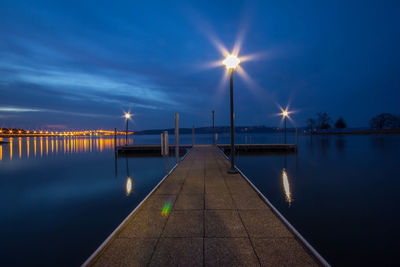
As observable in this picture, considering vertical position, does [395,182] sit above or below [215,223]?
below

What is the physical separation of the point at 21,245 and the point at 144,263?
5235 mm

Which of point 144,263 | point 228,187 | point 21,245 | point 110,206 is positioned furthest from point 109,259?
point 110,206

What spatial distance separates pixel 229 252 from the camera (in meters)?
3.06

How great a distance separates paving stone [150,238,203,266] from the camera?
2.84 m

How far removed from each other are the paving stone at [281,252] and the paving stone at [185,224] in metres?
1.09

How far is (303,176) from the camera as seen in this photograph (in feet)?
42.3

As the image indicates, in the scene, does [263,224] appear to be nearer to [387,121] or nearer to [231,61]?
[231,61]

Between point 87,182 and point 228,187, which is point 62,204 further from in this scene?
point 228,187

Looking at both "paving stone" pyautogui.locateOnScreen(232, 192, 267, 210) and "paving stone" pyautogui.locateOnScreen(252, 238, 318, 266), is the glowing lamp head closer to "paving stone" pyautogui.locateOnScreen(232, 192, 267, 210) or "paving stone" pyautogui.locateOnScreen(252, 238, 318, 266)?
"paving stone" pyautogui.locateOnScreen(232, 192, 267, 210)

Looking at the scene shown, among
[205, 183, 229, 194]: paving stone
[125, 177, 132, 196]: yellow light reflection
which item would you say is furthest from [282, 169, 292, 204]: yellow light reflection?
[125, 177, 132, 196]: yellow light reflection

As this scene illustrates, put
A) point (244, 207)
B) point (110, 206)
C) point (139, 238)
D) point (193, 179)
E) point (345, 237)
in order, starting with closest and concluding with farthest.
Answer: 1. point (139, 238)
2. point (244, 207)
3. point (345, 237)
4. point (193, 179)
5. point (110, 206)

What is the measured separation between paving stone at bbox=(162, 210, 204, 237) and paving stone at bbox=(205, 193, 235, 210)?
0.48 meters

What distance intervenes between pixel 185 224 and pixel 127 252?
123cm

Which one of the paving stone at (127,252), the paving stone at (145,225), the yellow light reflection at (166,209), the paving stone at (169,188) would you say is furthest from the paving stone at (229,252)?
the paving stone at (169,188)
